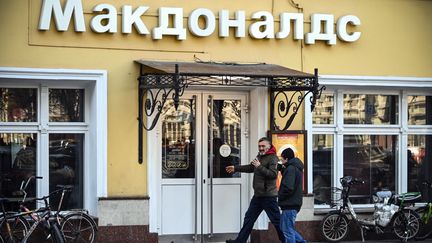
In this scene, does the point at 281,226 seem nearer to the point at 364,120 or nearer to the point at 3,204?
the point at 364,120

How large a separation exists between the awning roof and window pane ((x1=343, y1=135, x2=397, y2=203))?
228cm

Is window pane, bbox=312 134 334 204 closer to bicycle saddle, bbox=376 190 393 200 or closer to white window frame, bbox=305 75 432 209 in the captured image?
white window frame, bbox=305 75 432 209

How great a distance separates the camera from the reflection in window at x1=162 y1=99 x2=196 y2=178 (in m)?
11.9

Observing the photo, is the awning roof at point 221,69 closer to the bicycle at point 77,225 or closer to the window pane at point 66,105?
the window pane at point 66,105

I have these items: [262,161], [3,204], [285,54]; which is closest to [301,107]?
[285,54]

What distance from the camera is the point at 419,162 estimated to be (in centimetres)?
1324

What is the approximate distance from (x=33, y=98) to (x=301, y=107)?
14.3ft

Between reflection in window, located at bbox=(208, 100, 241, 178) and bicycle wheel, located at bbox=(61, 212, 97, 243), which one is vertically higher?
reflection in window, located at bbox=(208, 100, 241, 178)

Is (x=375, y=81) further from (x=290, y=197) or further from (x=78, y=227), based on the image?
(x=78, y=227)

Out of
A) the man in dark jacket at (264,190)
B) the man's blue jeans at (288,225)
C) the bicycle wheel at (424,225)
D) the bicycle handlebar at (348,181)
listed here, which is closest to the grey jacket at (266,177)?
the man in dark jacket at (264,190)

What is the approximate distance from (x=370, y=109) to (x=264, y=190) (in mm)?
3098

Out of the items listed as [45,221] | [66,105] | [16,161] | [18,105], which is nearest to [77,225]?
[45,221]

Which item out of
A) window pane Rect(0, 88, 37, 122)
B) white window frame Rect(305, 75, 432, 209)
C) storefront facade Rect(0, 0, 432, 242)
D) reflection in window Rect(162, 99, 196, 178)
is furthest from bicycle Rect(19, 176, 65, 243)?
white window frame Rect(305, 75, 432, 209)

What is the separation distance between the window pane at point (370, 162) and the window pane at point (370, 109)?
0.94 feet
